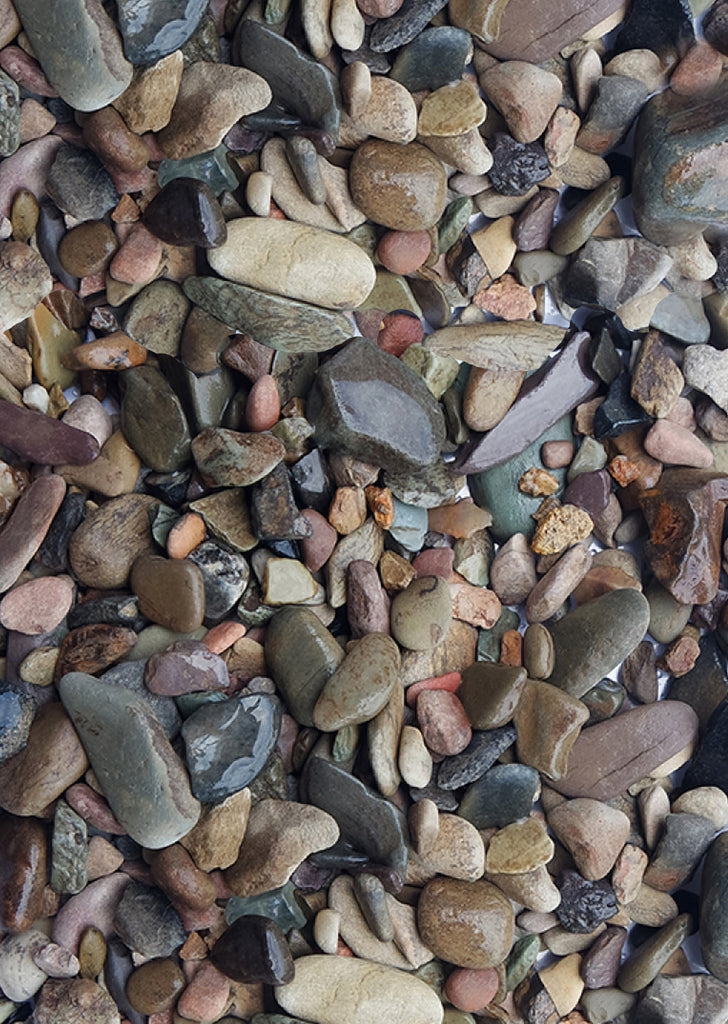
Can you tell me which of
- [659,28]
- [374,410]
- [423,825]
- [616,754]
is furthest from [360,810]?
[659,28]

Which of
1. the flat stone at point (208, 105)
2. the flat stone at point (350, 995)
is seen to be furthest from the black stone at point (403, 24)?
the flat stone at point (350, 995)

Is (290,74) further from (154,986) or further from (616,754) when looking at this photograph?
(154,986)

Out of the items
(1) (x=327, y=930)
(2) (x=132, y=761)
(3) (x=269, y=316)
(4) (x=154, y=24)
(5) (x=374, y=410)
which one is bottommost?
(1) (x=327, y=930)

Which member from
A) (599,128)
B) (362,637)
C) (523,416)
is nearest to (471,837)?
(362,637)

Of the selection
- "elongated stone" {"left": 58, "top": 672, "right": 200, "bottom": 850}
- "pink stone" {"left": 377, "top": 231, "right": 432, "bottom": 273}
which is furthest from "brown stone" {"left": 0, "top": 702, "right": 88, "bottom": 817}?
"pink stone" {"left": 377, "top": 231, "right": 432, "bottom": 273}

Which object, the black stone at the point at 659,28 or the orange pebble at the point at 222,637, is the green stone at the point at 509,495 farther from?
the black stone at the point at 659,28
